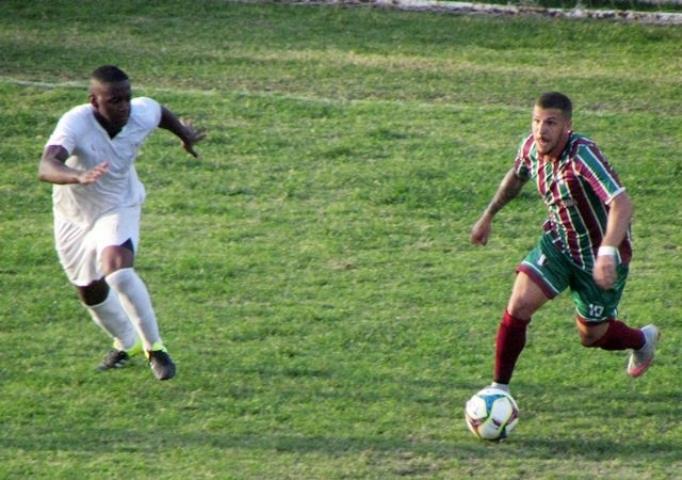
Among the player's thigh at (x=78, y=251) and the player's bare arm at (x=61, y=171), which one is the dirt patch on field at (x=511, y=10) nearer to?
the player's thigh at (x=78, y=251)

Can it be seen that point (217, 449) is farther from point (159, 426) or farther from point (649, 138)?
point (649, 138)

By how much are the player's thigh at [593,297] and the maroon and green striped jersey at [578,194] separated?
71mm

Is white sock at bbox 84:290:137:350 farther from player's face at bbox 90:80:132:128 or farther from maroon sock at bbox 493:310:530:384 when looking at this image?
maroon sock at bbox 493:310:530:384

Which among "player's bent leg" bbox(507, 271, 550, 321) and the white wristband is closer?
the white wristband

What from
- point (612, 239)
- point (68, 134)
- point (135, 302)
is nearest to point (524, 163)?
point (612, 239)

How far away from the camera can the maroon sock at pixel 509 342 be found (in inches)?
300

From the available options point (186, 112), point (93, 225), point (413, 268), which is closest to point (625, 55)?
point (186, 112)

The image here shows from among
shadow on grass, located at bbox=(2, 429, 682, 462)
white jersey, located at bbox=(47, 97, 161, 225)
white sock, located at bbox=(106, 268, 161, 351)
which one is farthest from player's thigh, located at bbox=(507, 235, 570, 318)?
white jersey, located at bbox=(47, 97, 161, 225)

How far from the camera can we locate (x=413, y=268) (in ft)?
33.9

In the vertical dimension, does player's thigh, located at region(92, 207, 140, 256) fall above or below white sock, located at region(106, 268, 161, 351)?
above

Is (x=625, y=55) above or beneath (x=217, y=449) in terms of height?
above

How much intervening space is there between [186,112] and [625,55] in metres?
4.57

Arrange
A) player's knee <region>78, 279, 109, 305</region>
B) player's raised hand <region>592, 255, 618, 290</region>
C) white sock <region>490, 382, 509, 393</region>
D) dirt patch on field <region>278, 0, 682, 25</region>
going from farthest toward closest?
1. dirt patch on field <region>278, 0, 682, 25</region>
2. player's knee <region>78, 279, 109, 305</region>
3. white sock <region>490, 382, 509, 393</region>
4. player's raised hand <region>592, 255, 618, 290</region>

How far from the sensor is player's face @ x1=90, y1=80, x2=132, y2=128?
316 inches
